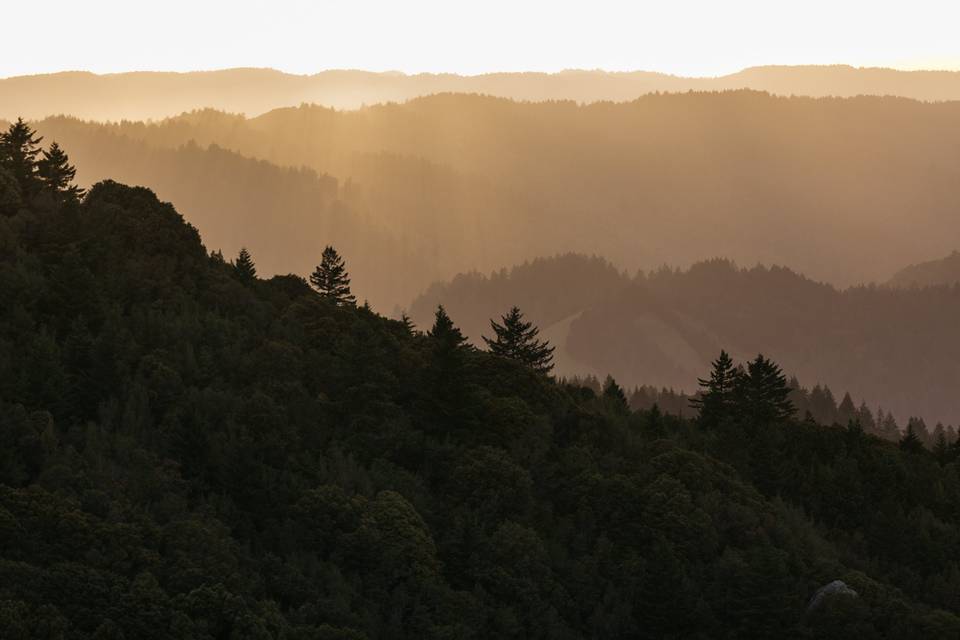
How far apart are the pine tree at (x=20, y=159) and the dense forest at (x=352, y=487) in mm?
283

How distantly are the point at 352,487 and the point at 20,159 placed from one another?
38840mm

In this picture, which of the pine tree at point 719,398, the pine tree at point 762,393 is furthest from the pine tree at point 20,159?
the pine tree at point 762,393

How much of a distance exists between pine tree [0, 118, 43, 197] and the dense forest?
0.28 m

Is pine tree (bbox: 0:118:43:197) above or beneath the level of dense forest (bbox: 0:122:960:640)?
above

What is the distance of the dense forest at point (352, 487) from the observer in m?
43.4

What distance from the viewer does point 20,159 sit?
78438 mm

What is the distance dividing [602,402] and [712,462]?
17.2 metres

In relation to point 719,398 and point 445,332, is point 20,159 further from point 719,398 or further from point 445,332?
point 719,398

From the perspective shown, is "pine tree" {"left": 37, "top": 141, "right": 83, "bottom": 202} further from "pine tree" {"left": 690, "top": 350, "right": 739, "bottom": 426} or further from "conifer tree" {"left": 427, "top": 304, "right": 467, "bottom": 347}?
"pine tree" {"left": 690, "top": 350, "right": 739, "bottom": 426}

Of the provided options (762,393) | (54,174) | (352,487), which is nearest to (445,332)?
(352,487)

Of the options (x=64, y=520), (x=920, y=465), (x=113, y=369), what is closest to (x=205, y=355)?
(x=113, y=369)

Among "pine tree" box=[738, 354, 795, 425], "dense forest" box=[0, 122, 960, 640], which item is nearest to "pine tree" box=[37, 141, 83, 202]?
"dense forest" box=[0, 122, 960, 640]

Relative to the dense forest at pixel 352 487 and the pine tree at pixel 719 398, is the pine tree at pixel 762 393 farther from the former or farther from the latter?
the dense forest at pixel 352 487

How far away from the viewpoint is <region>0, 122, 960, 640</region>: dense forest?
1710 inches
